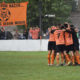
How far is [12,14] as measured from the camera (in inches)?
1167

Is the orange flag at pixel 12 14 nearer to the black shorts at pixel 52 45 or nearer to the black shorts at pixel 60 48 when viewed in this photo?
the black shorts at pixel 52 45

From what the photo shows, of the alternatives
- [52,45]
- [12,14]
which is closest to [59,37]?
[52,45]

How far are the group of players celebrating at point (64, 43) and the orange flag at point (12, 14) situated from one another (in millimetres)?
12122

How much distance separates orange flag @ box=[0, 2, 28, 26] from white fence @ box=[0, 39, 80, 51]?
4.62 ft

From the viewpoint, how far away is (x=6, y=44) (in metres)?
30.1

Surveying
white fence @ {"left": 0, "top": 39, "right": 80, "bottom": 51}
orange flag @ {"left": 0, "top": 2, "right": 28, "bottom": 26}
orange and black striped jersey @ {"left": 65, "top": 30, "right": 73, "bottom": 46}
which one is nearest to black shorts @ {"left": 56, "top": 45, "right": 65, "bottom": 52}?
orange and black striped jersey @ {"left": 65, "top": 30, "right": 73, "bottom": 46}

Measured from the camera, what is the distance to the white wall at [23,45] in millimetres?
29766

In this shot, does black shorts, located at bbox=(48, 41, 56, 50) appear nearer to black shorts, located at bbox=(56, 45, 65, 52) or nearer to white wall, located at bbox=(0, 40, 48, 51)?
black shorts, located at bbox=(56, 45, 65, 52)

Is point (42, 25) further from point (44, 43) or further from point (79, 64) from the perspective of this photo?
point (79, 64)

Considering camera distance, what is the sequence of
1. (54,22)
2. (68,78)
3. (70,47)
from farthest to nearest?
(54,22) → (70,47) → (68,78)

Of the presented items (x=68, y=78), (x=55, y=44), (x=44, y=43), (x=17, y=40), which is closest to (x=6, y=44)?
(x=17, y=40)

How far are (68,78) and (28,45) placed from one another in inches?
701

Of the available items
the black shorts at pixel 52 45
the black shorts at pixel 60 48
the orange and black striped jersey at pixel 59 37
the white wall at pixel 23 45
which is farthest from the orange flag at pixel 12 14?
the orange and black striped jersey at pixel 59 37

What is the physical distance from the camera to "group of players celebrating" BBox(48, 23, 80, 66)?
1738 centimetres
